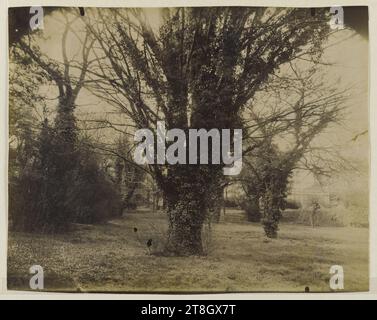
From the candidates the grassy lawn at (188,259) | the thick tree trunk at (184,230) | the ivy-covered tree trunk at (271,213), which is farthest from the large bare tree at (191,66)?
the ivy-covered tree trunk at (271,213)

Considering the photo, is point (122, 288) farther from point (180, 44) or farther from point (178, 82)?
point (180, 44)

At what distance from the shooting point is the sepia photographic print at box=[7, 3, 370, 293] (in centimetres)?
229

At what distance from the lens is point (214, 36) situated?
2.30 m

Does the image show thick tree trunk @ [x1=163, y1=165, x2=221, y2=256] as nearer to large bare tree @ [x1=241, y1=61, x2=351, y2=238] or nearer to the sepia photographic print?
the sepia photographic print

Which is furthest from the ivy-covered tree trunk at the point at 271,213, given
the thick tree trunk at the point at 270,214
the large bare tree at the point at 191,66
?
the large bare tree at the point at 191,66

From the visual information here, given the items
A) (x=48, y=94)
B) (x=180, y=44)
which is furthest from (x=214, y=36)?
(x=48, y=94)

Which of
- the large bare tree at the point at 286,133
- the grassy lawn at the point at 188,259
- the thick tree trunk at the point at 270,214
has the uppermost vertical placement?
the large bare tree at the point at 286,133

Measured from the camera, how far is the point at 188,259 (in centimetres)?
228

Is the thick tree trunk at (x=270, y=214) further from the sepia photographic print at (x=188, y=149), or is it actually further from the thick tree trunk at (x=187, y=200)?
the thick tree trunk at (x=187, y=200)

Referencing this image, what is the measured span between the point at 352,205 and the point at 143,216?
1.16 m

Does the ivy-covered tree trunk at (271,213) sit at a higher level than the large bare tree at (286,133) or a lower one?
lower

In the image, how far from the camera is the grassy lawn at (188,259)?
7.47 ft

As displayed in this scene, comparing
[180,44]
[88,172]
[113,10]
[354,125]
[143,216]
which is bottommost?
[143,216]

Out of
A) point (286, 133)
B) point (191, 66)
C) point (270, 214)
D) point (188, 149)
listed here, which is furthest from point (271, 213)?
point (191, 66)
